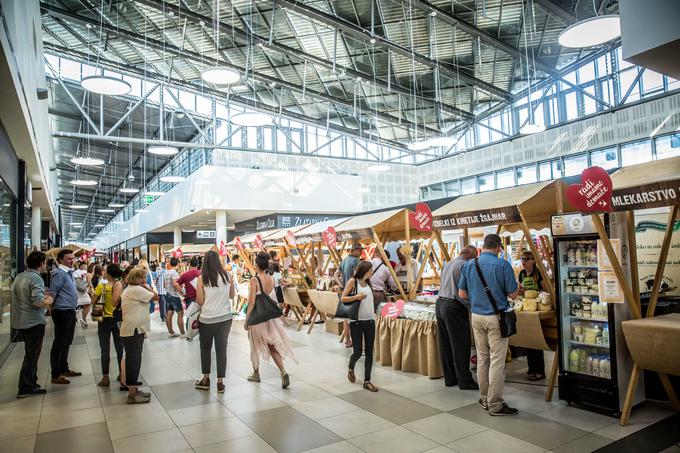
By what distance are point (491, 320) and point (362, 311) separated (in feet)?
4.85

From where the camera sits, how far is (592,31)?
8.27 m

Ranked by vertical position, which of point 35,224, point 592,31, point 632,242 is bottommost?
point 632,242

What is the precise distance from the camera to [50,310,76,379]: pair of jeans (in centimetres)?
582

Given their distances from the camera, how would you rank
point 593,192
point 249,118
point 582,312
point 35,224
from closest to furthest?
point 593,192, point 582,312, point 249,118, point 35,224

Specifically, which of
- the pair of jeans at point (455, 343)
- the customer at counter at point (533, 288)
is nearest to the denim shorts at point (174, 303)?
the pair of jeans at point (455, 343)

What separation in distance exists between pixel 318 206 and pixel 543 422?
60.0 feet

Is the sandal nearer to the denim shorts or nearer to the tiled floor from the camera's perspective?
the tiled floor

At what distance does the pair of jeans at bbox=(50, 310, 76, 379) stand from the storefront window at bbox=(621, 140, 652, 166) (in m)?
15.8

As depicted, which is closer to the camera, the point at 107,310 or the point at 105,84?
the point at 107,310

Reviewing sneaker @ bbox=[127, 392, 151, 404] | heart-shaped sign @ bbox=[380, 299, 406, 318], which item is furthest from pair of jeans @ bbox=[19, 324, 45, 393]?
heart-shaped sign @ bbox=[380, 299, 406, 318]

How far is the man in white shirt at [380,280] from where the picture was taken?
7625 millimetres

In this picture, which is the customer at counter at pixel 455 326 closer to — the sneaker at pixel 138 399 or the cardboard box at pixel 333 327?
the sneaker at pixel 138 399

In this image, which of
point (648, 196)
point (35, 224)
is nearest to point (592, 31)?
point (648, 196)

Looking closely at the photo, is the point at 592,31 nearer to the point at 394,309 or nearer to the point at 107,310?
the point at 394,309
